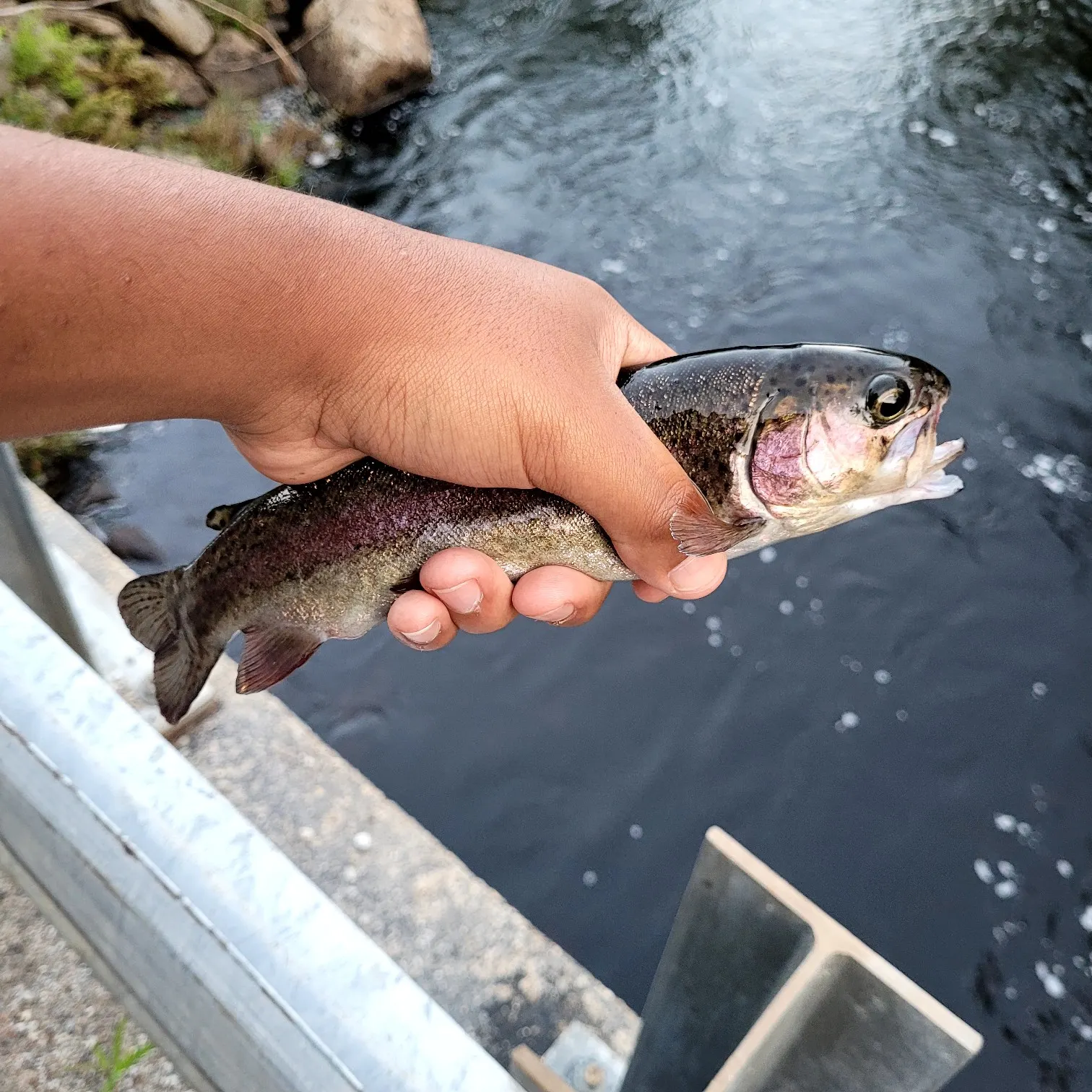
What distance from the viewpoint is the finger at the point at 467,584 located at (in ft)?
8.66

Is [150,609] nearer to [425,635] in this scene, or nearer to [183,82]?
[425,635]

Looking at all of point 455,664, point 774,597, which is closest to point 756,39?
point 774,597

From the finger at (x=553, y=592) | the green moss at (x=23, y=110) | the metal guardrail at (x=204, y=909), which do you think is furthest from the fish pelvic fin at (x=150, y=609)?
the green moss at (x=23, y=110)

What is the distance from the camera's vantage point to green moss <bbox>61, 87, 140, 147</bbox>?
31.3 feet

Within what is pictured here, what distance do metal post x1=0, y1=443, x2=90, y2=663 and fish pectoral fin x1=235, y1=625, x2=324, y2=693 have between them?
0.46 metres

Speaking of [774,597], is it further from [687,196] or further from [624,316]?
[687,196]

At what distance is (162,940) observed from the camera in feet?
4.27

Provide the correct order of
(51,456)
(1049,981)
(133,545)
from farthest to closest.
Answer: (51,456) → (133,545) → (1049,981)

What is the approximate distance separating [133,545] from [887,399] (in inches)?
236

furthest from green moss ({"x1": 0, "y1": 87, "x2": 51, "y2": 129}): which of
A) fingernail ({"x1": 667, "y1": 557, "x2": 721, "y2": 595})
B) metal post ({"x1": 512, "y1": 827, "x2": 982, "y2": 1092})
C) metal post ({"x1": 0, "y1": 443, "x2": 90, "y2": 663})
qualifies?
metal post ({"x1": 512, "y1": 827, "x2": 982, "y2": 1092})

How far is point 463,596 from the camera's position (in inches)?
105

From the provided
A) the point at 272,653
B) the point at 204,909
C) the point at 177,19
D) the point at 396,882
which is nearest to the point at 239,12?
the point at 177,19

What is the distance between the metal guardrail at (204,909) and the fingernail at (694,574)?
1.54 m

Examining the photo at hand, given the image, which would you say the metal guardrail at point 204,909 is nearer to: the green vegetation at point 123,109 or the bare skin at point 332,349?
the bare skin at point 332,349
